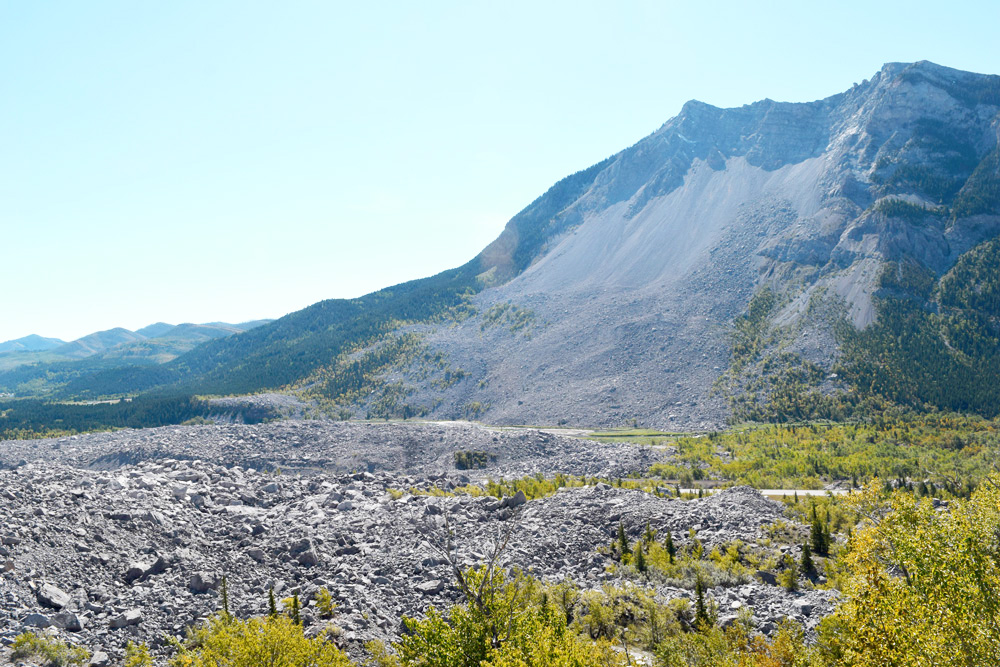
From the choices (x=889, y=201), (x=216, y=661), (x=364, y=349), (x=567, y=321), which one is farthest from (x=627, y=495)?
(x=364, y=349)

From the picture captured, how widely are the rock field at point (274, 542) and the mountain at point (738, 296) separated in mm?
56579

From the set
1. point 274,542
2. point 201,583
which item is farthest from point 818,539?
point 201,583

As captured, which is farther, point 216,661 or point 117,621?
point 117,621

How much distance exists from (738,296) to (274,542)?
115 m

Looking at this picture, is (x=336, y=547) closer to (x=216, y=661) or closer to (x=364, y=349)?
(x=216, y=661)

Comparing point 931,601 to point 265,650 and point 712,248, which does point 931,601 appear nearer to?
point 265,650

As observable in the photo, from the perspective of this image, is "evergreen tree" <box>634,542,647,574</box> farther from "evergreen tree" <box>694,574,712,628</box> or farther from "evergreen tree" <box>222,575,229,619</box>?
"evergreen tree" <box>222,575,229,619</box>

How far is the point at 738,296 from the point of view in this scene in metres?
132

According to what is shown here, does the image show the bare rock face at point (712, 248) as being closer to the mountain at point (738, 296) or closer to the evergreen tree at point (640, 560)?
the mountain at point (738, 296)

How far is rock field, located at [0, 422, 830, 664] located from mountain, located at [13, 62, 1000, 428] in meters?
56.6

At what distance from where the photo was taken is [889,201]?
12712 centimetres

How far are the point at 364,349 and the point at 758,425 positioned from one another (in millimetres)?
105237

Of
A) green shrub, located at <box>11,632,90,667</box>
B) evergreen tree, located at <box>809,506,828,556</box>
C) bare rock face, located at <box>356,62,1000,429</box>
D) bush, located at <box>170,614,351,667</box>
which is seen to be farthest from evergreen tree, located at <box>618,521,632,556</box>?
bare rock face, located at <box>356,62,1000,429</box>

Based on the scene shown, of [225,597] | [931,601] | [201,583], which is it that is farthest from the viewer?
[201,583]
